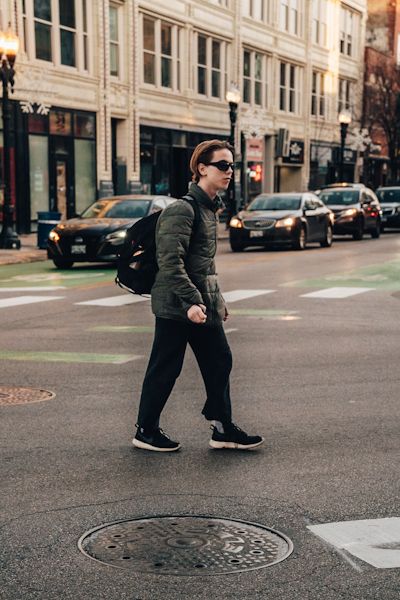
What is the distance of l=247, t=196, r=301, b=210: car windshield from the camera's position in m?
26.6

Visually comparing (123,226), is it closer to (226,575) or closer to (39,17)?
(39,17)

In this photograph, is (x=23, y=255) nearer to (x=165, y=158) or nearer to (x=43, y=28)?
(x=43, y=28)

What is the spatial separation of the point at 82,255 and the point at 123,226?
99 centimetres

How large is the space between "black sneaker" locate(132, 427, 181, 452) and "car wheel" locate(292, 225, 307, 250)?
20.0 meters

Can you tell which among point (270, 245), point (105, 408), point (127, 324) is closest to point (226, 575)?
point (105, 408)

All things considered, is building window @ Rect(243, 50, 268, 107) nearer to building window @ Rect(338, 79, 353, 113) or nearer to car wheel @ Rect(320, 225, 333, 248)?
building window @ Rect(338, 79, 353, 113)

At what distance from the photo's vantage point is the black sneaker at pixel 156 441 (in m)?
6.11

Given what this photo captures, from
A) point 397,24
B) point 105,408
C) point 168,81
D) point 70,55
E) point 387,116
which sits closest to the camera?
point 105,408

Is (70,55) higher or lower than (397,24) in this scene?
lower

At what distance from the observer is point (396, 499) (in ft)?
16.8

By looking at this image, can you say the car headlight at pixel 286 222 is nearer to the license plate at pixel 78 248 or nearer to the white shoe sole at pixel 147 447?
the license plate at pixel 78 248

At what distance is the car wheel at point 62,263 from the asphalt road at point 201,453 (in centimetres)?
723

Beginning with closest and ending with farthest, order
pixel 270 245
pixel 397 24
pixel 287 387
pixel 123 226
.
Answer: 1. pixel 287 387
2. pixel 123 226
3. pixel 270 245
4. pixel 397 24

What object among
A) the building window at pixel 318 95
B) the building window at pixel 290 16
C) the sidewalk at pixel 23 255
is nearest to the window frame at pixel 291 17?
the building window at pixel 290 16
